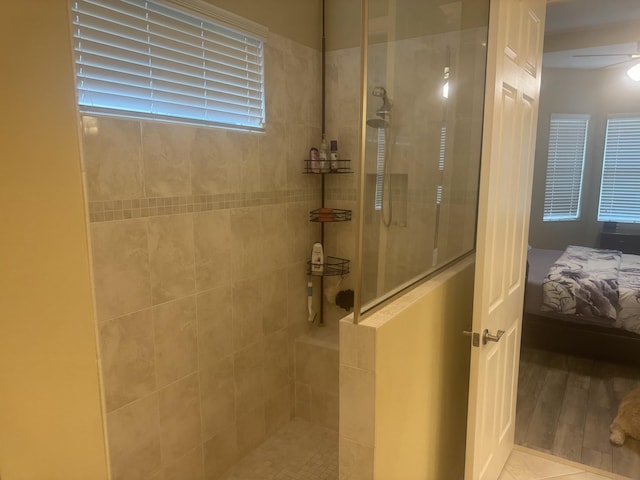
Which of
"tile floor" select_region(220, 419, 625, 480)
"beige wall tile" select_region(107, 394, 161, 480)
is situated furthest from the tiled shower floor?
"beige wall tile" select_region(107, 394, 161, 480)

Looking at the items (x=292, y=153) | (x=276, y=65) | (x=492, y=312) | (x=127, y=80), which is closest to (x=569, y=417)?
(x=492, y=312)

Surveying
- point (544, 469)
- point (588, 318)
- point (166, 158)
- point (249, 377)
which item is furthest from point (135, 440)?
point (588, 318)

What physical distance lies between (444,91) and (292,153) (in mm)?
1021

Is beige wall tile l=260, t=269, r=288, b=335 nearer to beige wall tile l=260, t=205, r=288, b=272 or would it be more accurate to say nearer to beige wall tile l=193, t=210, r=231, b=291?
beige wall tile l=260, t=205, r=288, b=272

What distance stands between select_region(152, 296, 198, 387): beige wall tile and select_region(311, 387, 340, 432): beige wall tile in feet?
3.15

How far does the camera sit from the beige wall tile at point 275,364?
2668mm

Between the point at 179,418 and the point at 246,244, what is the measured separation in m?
0.94

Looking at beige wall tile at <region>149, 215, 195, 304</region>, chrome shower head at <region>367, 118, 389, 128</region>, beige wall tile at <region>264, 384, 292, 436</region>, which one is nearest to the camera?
chrome shower head at <region>367, 118, 389, 128</region>

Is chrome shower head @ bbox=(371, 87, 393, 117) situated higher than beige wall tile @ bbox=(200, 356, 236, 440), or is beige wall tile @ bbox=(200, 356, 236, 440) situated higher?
chrome shower head @ bbox=(371, 87, 393, 117)

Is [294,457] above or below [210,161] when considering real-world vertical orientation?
below

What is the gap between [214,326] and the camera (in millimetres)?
2287

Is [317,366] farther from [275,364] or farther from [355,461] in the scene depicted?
[355,461]

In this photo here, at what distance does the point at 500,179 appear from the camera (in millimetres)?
1690

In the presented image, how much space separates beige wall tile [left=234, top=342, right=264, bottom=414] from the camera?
2.47 metres
